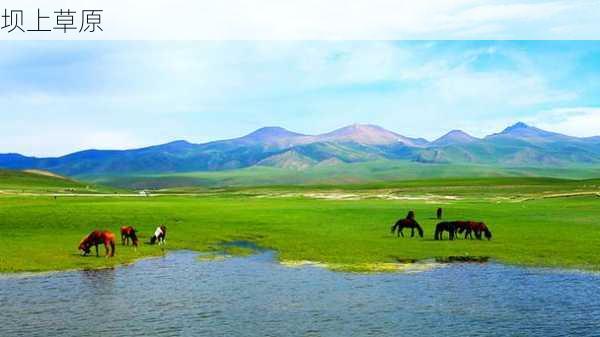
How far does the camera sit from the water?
80.3 feet

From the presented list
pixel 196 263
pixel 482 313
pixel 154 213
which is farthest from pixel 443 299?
pixel 154 213

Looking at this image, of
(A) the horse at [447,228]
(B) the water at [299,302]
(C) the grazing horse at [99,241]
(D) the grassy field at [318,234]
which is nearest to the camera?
(B) the water at [299,302]

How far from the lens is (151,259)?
4206 cm

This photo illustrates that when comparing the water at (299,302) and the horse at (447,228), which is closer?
the water at (299,302)

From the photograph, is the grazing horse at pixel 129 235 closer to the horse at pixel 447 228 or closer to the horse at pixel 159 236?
the horse at pixel 159 236

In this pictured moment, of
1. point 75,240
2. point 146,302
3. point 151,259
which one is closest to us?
point 146,302

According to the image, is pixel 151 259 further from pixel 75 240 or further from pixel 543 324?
pixel 543 324

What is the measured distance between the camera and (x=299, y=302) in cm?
2889

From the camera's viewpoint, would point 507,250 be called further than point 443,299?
Yes

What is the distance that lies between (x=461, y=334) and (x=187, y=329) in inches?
431

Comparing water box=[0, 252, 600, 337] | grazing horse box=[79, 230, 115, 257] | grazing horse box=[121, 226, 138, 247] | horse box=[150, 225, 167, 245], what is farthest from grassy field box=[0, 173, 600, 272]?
water box=[0, 252, 600, 337]

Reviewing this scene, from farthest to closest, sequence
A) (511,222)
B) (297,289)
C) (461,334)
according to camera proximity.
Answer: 1. (511,222)
2. (297,289)
3. (461,334)

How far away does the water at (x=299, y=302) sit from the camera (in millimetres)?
24484

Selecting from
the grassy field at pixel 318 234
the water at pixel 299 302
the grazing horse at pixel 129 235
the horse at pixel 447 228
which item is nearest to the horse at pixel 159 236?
the grassy field at pixel 318 234
